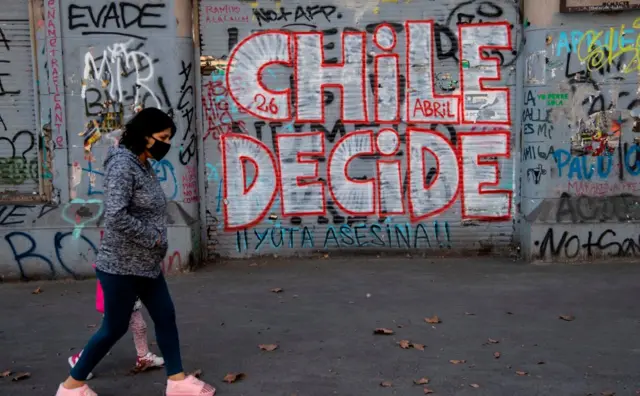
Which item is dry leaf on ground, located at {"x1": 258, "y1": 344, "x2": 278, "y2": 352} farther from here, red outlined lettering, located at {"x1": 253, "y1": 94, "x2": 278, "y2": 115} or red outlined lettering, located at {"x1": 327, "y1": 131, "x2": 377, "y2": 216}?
red outlined lettering, located at {"x1": 253, "y1": 94, "x2": 278, "y2": 115}

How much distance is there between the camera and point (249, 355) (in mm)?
5242

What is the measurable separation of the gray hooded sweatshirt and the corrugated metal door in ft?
14.2

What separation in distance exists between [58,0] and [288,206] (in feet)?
11.6

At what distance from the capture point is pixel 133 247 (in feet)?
13.6

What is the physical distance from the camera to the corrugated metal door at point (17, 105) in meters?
7.85

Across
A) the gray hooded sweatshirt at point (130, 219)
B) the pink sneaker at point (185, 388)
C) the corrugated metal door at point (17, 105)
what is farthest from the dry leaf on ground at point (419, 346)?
the corrugated metal door at point (17, 105)

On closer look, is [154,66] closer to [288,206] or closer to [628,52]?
→ [288,206]

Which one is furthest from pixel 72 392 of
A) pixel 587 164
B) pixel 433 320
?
pixel 587 164

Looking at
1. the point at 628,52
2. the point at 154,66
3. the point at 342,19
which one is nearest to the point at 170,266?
the point at 154,66

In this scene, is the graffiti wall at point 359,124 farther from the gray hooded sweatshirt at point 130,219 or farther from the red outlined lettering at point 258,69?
the gray hooded sweatshirt at point 130,219

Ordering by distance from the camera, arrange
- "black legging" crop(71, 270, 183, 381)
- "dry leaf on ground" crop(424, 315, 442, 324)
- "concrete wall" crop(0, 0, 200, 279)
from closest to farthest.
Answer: "black legging" crop(71, 270, 183, 381) → "dry leaf on ground" crop(424, 315, 442, 324) → "concrete wall" crop(0, 0, 200, 279)

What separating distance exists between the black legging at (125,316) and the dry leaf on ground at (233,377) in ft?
1.45

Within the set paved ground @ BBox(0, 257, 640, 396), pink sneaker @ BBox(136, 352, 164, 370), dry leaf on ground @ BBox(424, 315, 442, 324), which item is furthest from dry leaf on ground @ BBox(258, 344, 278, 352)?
dry leaf on ground @ BBox(424, 315, 442, 324)

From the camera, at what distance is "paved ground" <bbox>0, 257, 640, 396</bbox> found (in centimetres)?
471
